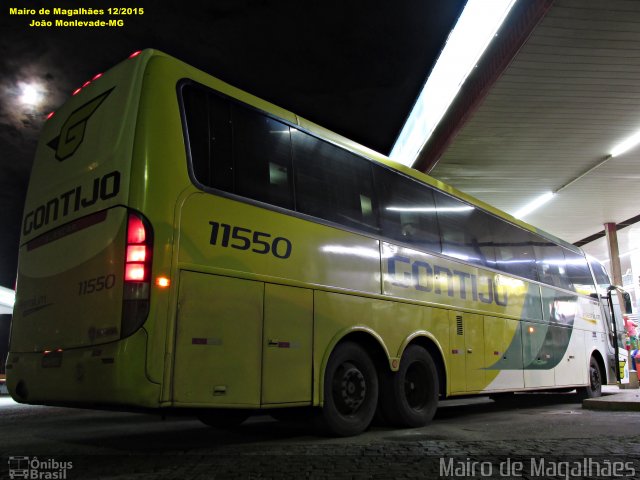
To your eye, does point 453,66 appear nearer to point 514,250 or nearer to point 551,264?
point 514,250

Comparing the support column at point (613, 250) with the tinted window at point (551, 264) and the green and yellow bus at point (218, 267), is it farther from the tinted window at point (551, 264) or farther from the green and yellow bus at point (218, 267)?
the green and yellow bus at point (218, 267)

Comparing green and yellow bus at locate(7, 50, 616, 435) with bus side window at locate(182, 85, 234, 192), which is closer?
green and yellow bus at locate(7, 50, 616, 435)

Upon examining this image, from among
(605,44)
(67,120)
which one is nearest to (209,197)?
(67,120)

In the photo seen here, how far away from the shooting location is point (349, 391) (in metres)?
5.81

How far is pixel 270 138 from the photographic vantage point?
18.1 feet

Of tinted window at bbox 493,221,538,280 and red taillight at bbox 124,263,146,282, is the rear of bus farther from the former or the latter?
tinted window at bbox 493,221,538,280

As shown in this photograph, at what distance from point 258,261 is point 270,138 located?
1421 mm

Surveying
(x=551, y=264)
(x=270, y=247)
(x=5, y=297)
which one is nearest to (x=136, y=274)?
(x=270, y=247)

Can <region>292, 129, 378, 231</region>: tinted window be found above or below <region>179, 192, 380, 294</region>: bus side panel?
above

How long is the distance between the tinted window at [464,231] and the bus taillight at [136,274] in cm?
493

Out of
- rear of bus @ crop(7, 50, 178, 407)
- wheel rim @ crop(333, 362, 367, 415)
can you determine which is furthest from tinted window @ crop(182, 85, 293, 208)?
wheel rim @ crop(333, 362, 367, 415)

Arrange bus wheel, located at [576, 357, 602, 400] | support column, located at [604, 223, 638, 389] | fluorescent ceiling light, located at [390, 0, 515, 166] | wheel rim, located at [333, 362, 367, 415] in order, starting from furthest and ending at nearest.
A: support column, located at [604, 223, 638, 389] < bus wheel, located at [576, 357, 602, 400] < fluorescent ceiling light, located at [390, 0, 515, 166] < wheel rim, located at [333, 362, 367, 415]

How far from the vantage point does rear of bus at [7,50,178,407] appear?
405 cm

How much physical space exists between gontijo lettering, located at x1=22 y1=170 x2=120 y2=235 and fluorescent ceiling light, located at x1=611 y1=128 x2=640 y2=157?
40.0ft
